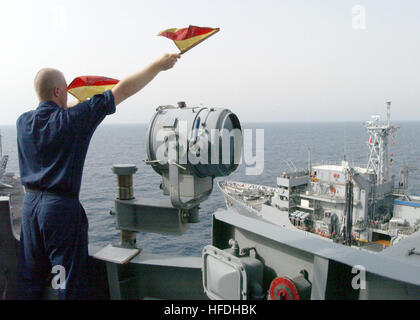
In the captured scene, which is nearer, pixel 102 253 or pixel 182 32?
pixel 182 32

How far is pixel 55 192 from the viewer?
8.81 feet

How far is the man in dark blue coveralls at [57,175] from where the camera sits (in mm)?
2504

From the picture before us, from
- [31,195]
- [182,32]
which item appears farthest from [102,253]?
[182,32]

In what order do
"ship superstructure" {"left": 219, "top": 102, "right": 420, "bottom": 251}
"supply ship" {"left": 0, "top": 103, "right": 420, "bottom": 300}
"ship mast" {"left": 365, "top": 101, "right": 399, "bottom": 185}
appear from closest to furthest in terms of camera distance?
"supply ship" {"left": 0, "top": 103, "right": 420, "bottom": 300} < "ship superstructure" {"left": 219, "top": 102, "right": 420, "bottom": 251} < "ship mast" {"left": 365, "top": 101, "right": 399, "bottom": 185}

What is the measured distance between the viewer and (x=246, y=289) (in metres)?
2.73

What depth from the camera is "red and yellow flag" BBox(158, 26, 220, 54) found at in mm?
3029

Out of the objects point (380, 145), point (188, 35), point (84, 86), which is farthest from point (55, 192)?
point (380, 145)

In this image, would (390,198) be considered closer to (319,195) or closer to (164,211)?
(319,195)

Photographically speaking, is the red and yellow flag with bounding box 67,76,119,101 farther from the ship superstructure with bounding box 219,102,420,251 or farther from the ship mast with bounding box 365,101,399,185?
the ship mast with bounding box 365,101,399,185

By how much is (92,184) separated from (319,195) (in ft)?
93.9

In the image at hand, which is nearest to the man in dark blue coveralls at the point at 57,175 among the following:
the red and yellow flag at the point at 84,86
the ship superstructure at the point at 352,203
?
the red and yellow flag at the point at 84,86

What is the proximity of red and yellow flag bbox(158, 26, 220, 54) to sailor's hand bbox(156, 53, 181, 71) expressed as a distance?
376mm

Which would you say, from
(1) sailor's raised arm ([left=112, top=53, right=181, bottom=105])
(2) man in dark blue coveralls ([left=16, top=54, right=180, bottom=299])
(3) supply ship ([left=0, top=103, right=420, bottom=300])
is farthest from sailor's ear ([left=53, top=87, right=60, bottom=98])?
(3) supply ship ([left=0, top=103, right=420, bottom=300])
